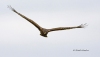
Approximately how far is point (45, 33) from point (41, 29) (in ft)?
2.05

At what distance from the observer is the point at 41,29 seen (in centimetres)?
2488

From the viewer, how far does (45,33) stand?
2486cm
